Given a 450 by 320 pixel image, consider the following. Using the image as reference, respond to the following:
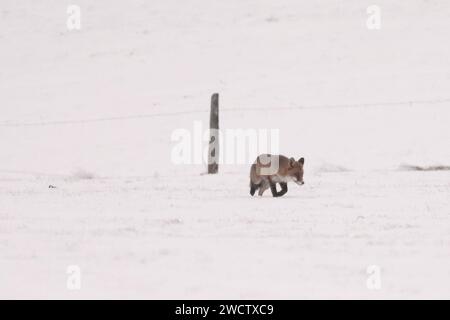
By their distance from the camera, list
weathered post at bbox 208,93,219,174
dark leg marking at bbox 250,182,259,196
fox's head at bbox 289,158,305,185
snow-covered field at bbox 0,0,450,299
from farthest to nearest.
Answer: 1. weathered post at bbox 208,93,219,174
2. fox's head at bbox 289,158,305,185
3. dark leg marking at bbox 250,182,259,196
4. snow-covered field at bbox 0,0,450,299

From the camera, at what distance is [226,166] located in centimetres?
1978

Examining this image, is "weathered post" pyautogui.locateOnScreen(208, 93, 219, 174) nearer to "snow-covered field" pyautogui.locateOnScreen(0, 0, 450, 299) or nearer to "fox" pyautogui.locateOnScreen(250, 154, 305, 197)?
"snow-covered field" pyautogui.locateOnScreen(0, 0, 450, 299)

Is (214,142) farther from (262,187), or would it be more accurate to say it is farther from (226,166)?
(262,187)

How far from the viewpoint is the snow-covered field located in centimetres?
671

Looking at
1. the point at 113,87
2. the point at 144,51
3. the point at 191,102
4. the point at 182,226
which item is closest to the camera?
the point at 182,226

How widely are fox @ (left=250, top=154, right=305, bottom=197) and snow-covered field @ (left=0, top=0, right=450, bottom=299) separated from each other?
0.77 ft

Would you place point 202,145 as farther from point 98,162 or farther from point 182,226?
point 182,226

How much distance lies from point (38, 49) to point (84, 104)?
8.96 meters

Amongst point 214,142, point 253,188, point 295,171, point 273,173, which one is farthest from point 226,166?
point 253,188

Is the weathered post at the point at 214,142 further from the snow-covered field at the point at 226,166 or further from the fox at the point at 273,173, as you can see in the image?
the fox at the point at 273,173

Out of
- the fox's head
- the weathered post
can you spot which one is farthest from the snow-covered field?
the weathered post

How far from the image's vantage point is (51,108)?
29.5 metres

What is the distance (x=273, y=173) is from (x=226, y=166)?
268 inches
